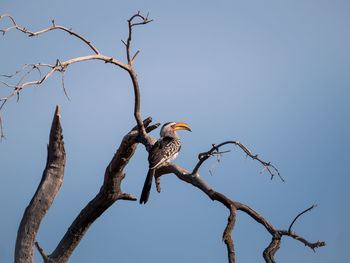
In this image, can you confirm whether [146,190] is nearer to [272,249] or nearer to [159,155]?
[159,155]

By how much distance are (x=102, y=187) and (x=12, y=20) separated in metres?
3.12

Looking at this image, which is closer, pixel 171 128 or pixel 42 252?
pixel 42 252

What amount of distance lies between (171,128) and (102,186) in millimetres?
1867

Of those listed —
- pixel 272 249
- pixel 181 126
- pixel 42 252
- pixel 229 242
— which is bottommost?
pixel 42 252

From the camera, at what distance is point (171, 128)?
8.28 m

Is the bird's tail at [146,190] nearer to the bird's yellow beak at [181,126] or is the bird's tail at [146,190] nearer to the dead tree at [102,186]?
the dead tree at [102,186]

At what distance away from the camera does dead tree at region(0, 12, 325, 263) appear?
18.9 ft

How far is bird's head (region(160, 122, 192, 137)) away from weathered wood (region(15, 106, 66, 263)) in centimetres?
215

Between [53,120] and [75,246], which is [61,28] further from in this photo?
[75,246]

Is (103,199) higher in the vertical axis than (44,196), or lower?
higher

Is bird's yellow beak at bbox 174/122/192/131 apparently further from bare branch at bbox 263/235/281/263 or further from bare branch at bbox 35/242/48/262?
bare branch at bbox 35/242/48/262

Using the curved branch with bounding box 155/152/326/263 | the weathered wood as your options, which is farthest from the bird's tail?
the weathered wood

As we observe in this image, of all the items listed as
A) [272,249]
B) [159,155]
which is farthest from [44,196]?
[272,249]

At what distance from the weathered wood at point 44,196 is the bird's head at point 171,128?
215 centimetres
